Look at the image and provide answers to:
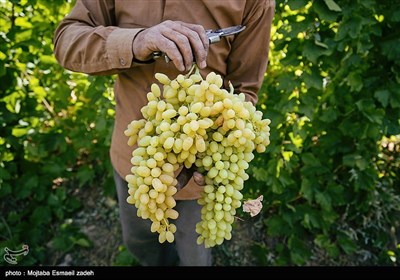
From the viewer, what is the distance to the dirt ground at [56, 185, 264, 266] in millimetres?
3031

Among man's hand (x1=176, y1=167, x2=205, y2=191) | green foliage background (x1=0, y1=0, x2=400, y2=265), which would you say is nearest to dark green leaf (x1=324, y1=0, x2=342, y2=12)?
green foliage background (x1=0, y1=0, x2=400, y2=265)

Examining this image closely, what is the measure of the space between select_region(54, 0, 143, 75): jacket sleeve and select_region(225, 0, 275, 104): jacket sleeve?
48 centimetres

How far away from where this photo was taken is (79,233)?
10.0 ft

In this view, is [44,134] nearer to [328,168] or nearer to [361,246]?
[328,168]

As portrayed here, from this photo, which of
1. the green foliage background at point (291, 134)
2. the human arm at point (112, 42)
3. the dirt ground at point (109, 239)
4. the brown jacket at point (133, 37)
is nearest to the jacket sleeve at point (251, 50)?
the brown jacket at point (133, 37)

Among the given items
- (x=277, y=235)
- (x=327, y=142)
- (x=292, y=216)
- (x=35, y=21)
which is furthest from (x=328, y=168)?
(x=35, y=21)

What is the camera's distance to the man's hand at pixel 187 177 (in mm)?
1408

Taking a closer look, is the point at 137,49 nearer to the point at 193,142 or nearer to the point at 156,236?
the point at 193,142

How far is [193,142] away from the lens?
1.30 m

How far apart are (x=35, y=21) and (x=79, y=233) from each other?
4.66 ft

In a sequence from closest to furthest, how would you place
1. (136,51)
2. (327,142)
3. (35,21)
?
(136,51) → (35,21) → (327,142)

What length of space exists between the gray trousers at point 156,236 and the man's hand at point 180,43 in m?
0.86

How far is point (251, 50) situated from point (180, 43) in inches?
23.9

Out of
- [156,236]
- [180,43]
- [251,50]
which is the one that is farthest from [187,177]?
→ [156,236]
